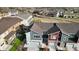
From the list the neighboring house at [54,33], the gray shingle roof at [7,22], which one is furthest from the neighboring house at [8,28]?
the neighboring house at [54,33]

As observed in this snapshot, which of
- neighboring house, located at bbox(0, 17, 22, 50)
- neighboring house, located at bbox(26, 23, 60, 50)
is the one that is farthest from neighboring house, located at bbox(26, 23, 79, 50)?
neighboring house, located at bbox(0, 17, 22, 50)

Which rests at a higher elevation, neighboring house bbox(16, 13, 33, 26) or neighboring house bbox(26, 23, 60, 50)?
neighboring house bbox(16, 13, 33, 26)

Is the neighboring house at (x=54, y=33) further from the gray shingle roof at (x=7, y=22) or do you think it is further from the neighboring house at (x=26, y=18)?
the gray shingle roof at (x=7, y=22)

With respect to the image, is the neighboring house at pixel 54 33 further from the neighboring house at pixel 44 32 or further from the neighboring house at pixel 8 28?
the neighboring house at pixel 8 28

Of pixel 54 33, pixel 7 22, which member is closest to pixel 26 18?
pixel 7 22

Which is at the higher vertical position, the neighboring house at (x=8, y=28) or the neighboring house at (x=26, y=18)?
the neighboring house at (x=26, y=18)

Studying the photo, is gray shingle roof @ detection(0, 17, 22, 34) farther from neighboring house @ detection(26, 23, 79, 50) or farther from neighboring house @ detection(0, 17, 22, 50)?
neighboring house @ detection(26, 23, 79, 50)

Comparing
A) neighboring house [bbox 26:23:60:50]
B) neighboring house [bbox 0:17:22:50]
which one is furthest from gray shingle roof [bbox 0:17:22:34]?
neighboring house [bbox 26:23:60:50]

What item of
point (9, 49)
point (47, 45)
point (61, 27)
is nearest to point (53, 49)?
point (47, 45)

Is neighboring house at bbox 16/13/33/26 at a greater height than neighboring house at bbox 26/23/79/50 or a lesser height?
greater

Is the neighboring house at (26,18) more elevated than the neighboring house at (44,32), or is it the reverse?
the neighboring house at (26,18)
